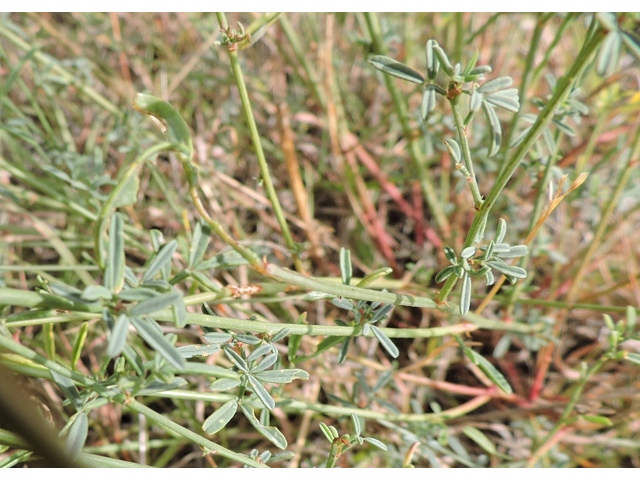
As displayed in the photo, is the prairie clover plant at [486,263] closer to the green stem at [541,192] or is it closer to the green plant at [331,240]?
the green plant at [331,240]

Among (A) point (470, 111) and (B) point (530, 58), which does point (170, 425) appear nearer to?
(A) point (470, 111)

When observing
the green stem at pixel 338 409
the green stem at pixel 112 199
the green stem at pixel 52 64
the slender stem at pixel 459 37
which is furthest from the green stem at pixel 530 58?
the green stem at pixel 52 64

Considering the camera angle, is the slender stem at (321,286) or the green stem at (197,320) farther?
the slender stem at (321,286)

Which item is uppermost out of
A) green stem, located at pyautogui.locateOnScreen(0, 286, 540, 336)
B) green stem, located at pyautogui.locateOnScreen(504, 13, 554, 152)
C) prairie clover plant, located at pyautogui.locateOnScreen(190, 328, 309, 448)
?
green stem, located at pyautogui.locateOnScreen(504, 13, 554, 152)

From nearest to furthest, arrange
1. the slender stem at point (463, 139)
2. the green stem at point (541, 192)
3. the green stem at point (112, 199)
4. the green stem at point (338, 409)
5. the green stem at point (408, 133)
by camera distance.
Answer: the green stem at point (112, 199), the slender stem at point (463, 139), the green stem at point (338, 409), the green stem at point (541, 192), the green stem at point (408, 133)

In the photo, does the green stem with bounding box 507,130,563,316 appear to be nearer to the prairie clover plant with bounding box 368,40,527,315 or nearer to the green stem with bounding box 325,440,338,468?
the prairie clover plant with bounding box 368,40,527,315

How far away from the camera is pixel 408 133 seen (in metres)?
1.38

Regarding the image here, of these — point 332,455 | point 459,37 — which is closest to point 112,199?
point 332,455

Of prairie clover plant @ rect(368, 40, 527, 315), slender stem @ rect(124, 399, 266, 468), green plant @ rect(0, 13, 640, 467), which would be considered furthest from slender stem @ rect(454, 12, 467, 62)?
slender stem @ rect(124, 399, 266, 468)

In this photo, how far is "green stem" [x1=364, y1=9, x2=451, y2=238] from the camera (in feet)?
3.86

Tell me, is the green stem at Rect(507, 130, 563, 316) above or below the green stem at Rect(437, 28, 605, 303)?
below

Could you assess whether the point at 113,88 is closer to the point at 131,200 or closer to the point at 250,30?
the point at 250,30

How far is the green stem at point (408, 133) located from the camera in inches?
46.4

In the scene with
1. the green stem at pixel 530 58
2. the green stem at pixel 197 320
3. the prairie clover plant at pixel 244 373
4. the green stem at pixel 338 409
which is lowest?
the green stem at pixel 338 409
